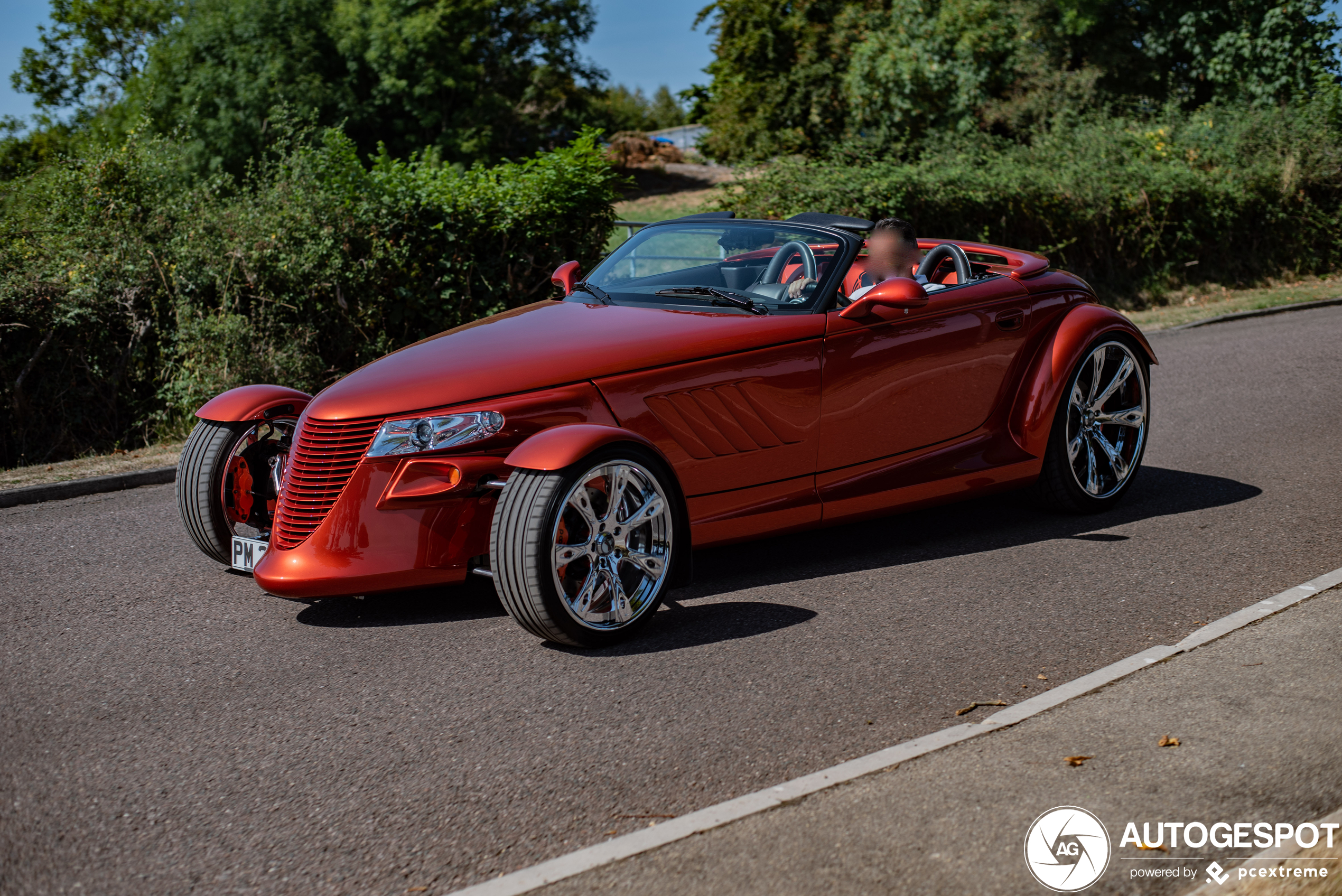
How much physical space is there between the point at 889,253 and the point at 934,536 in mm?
1447

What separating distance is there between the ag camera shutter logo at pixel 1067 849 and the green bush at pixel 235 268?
8054 mm

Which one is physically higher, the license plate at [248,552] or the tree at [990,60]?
the tree at [990,60]

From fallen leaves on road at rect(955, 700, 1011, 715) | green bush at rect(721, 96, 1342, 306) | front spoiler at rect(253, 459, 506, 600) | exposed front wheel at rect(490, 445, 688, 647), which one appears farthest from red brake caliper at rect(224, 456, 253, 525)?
green bush at rect(721, 96, 1342, 306)

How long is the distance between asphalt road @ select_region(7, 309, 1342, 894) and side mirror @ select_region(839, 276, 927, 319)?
3.85 feet

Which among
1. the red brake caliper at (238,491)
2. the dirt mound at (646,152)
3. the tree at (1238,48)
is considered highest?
the dirt mound at (646,152)

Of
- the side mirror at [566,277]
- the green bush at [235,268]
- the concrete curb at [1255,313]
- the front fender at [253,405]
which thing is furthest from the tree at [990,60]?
the front fender at [253,405]

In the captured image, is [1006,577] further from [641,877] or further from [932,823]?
[641,877]

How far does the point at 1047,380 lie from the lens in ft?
19.2

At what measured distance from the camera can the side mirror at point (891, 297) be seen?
16.7ft

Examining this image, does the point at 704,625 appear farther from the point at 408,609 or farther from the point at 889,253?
the point at 889,253

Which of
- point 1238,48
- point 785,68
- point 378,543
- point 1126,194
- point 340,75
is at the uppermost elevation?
point 340,75

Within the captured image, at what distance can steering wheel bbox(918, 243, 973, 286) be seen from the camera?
6102 millimetres

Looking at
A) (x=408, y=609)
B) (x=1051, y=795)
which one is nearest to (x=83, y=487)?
(x=408, y=609)

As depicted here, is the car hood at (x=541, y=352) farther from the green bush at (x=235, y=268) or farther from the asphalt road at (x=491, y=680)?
the green bush at (x=235, y=268)
